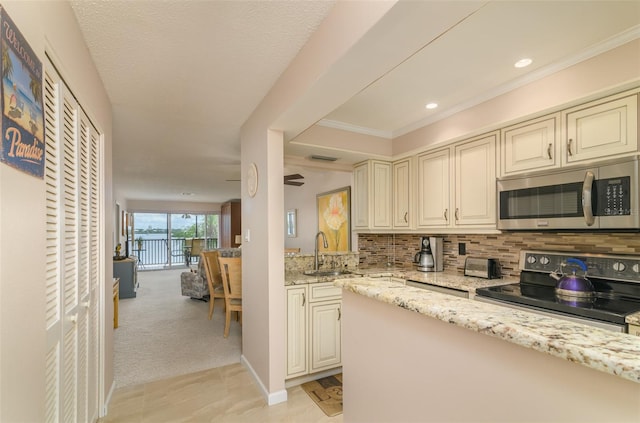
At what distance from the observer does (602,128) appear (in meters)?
1.85

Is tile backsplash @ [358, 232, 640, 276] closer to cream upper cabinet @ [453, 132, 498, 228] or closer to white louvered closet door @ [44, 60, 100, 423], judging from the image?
cream upper cabinet @ [453, 132, 498, 228]

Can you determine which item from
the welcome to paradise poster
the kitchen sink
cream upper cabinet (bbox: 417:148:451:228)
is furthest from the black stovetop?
the welcome to paradise poster

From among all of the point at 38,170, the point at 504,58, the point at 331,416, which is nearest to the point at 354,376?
the point at 331,416

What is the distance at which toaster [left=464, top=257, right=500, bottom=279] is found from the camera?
104 inches

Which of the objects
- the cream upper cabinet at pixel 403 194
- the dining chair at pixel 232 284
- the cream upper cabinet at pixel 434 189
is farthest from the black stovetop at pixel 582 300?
the dining chair at pixel 232 284

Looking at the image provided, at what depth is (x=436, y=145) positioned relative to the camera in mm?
2875

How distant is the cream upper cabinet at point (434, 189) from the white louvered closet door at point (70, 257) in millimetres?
2659

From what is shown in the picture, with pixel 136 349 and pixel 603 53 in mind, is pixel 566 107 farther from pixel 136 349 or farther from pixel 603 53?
pixel 136 349

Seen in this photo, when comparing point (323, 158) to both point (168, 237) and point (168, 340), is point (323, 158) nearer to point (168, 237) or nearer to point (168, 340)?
point (168, 340)

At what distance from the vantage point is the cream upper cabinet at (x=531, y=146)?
2.08 meters

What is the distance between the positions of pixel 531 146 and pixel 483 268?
3.46 ft

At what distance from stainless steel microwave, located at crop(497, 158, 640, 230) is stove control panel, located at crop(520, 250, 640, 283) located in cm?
30

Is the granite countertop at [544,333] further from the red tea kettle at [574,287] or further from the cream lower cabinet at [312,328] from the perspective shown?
the cream lower cabinet at [312,328]

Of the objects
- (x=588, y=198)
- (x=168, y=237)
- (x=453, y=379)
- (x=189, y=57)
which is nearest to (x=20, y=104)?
(x=189, y=57)
